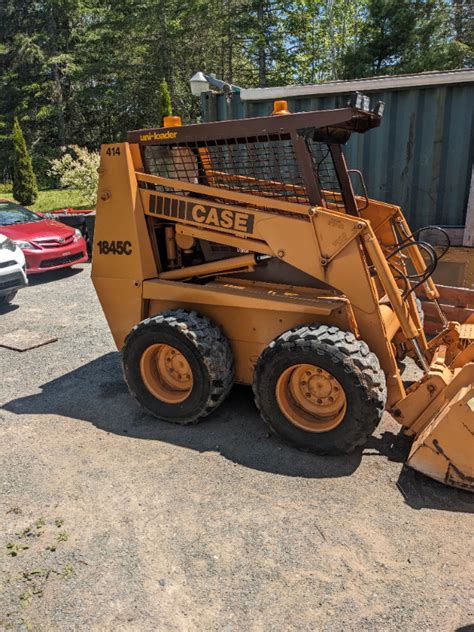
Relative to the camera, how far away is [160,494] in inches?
133

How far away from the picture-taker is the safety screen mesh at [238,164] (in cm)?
399

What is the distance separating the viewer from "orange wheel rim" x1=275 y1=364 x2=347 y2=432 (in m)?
3.66

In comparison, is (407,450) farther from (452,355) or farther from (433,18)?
(433,18)

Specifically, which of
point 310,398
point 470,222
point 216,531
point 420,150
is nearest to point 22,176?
point 420,150

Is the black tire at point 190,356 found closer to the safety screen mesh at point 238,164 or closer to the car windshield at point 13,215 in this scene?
the safety screen mesh at point 238,164

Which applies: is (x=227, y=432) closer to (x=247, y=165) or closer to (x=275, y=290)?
(x=275, y=290)

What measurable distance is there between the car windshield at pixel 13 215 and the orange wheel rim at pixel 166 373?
687cm

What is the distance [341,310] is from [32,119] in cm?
3421

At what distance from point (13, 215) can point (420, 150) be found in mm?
7563

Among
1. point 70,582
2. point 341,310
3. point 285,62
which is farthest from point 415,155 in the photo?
point 285,62

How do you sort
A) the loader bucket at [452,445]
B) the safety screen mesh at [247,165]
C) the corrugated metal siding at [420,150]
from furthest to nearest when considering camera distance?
the corrugated metal siding at [420,150] → the safety screen mesh at [247,165] → the loader bucket at [452,445]

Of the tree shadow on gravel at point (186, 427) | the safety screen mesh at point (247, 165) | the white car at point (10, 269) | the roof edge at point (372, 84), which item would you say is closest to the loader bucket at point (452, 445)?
the tree shadow on gravel at point (186, 427)

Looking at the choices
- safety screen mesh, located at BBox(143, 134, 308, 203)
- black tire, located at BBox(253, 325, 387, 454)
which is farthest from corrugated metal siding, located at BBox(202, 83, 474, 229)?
black tire, located at BBox(253, 325, 387, 454)

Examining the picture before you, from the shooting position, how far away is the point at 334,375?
3.50 metres
